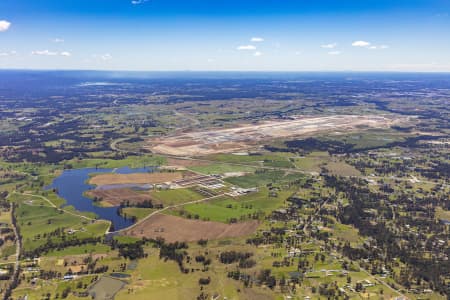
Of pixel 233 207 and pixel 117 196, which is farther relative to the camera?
pixel 117 196

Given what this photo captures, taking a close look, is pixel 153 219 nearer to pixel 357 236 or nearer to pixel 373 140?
pixel 357 236

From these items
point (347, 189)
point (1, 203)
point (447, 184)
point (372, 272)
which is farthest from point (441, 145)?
point (1, 203)

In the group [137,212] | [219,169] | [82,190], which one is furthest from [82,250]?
[219,169]

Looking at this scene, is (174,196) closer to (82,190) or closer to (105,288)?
(82,190)

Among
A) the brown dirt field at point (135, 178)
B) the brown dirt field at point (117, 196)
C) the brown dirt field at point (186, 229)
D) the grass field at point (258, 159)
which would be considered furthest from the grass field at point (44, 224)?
the grass field at point (258, 159)

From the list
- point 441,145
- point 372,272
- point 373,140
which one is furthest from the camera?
point 373,140

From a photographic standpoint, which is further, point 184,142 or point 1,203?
point 184,142

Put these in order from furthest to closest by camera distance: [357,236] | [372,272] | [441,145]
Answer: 1. [441,145]
2. [357,236]
3. [372,272]
